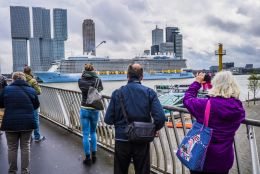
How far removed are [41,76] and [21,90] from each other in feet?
277

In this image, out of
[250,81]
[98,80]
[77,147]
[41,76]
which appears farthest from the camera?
[41,76]

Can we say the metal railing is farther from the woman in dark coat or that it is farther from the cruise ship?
the cruise ship

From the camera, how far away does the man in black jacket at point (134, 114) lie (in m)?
3.62

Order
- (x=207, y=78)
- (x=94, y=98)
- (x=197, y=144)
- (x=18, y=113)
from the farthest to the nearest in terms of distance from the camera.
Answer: (x=94, y=98), (x=18, y=113), (x=207, y=78), (x=197, y=144)

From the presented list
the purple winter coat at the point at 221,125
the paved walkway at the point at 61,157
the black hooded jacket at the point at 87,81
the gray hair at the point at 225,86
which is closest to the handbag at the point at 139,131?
the purple winter coat at the point at 221,125

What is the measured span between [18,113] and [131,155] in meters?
1.90

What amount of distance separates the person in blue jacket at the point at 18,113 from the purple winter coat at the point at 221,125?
2.68m

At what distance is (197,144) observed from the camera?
298 centimetres

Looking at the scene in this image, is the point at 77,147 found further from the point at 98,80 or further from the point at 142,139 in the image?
the point at 142,139

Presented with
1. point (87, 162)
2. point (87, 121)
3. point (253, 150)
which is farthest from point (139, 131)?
point (87, 162)

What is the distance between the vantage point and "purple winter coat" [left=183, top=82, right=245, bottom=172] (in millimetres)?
2848

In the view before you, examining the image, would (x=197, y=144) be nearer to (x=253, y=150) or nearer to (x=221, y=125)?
(x=221, y=125)

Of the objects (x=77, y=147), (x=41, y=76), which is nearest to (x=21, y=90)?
(x=77, y=147)

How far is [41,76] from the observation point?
86.6 meters
